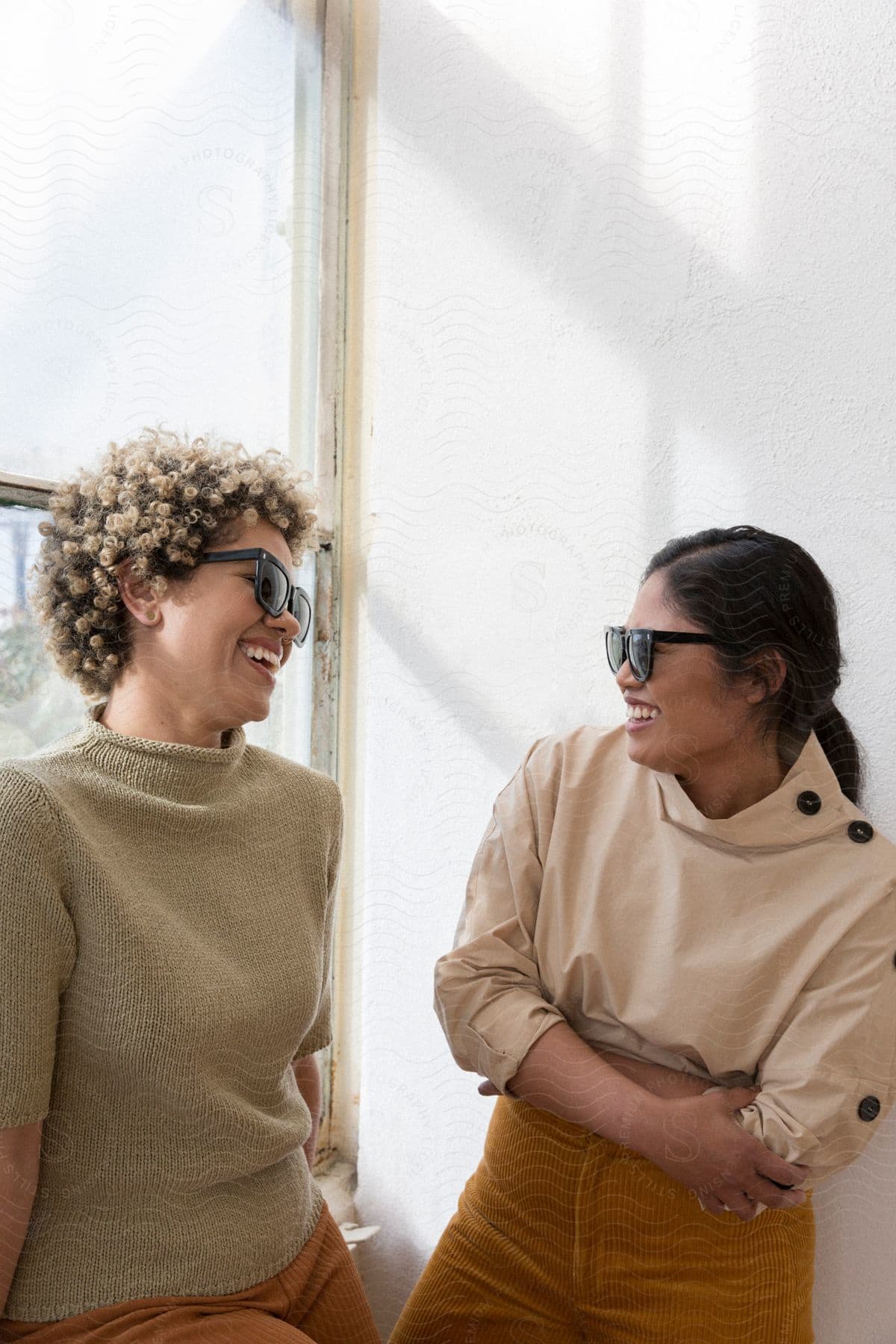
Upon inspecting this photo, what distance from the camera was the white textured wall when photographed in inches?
55.7

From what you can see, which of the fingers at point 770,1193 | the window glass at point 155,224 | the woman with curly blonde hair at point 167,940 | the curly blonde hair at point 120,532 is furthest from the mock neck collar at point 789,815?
the window glass at point 155,224

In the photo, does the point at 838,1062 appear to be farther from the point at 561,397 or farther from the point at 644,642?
the point at 561,397

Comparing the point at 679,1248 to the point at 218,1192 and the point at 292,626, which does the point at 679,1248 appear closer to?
the point at 218,1192

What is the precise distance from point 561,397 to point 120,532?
689 mm

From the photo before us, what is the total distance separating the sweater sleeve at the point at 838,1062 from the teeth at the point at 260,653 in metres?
0.72

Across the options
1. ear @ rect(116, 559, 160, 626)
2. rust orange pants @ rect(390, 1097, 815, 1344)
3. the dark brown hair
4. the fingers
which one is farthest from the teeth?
the fingers

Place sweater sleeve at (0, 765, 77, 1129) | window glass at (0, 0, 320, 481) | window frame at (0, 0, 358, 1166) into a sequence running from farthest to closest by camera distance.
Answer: window frame at (0, 0, 358, 1166)
window glass at (0, 0, 320, 481)
sweater sleeve at (0, 765, 77, 1129)

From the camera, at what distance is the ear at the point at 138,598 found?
1.29 meters

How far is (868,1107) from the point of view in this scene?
46.9 inches

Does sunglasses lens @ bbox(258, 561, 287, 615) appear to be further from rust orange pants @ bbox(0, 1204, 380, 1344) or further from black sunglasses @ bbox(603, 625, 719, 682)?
rust orange pants @ bbox(0, 1204, 380, 1344)

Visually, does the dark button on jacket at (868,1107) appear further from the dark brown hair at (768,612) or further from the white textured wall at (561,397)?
the dark brown hair at (768,612)

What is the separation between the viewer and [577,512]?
5.33ft

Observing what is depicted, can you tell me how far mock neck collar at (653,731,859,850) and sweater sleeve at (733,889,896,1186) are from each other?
11 cm

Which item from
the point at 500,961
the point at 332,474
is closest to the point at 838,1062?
the point at 500,961
